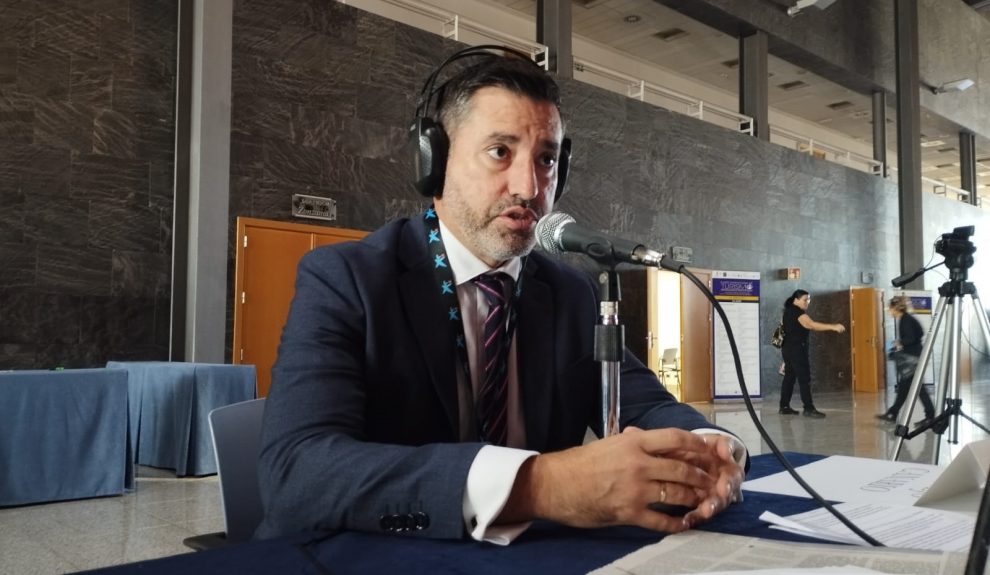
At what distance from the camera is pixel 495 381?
1.23 meters

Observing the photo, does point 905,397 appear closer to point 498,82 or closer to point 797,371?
point 797,371

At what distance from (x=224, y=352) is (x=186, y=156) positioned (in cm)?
170

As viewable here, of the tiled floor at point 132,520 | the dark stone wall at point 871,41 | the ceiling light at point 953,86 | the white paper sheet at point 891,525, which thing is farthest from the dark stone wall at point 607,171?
the white paper sheet at point 891,525

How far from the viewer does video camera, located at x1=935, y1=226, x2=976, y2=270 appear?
347 centimetres

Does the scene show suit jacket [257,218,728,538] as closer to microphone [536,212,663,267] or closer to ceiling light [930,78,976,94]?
microphone [536,212,663,267]

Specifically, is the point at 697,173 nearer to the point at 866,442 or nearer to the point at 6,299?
the point at 866,442

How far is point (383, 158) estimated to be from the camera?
25.2 feet

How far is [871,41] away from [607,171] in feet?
24.3

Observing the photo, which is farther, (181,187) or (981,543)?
(181,187)

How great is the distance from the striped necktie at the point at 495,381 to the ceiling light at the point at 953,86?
16917mm

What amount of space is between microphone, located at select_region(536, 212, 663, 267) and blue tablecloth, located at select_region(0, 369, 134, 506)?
3.91 meters

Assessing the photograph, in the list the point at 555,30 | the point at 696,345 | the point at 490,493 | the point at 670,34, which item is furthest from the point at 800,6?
the point at 490,493

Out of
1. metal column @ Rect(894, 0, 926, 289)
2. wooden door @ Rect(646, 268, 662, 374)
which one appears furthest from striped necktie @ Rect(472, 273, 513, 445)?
metal column @ Rect(894, 0, 926, 289)

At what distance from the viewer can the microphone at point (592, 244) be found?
1.04 metres
